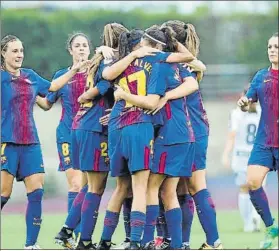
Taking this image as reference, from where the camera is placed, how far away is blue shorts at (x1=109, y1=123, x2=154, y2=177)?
37.1ft

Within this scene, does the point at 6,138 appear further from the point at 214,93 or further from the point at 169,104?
the point at 214,93

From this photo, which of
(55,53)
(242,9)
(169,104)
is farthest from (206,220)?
(242,9)

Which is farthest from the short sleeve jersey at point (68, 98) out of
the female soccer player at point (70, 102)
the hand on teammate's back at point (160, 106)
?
the hand on teammate's back at point (160, 106)

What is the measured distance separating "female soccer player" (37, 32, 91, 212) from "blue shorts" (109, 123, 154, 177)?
182cm

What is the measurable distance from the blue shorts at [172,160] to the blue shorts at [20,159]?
1360 mm

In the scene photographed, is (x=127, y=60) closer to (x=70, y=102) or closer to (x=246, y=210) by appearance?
(x=70, y=102)

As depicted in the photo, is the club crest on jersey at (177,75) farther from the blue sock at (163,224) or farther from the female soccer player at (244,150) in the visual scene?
the female soccer player at (244,150)

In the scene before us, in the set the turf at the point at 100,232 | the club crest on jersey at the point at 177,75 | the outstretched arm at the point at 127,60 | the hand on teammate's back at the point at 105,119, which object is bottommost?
the turf at the point at 100,232

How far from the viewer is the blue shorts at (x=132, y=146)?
37.1ft

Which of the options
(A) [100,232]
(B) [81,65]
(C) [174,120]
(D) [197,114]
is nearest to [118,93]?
(C) [174,120]

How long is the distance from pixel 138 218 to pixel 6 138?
5.57 ft

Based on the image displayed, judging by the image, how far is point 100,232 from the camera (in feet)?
53.7

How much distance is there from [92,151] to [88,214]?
2.01 ft

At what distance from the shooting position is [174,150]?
38.0ft
